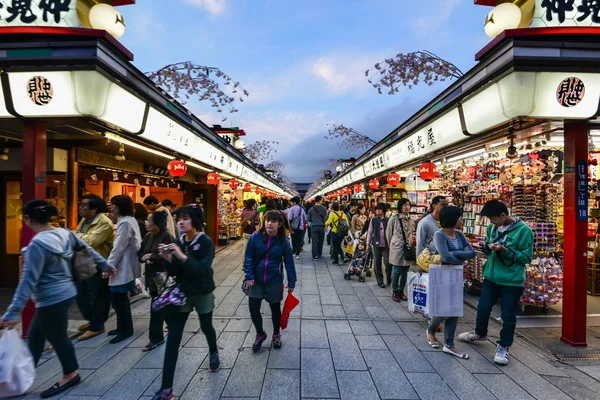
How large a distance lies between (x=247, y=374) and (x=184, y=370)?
2.72ft

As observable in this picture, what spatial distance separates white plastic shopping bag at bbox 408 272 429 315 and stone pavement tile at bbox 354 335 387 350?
28.7 inches

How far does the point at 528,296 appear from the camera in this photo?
588 centimetres

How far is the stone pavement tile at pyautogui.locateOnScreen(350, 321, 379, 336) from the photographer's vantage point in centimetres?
508

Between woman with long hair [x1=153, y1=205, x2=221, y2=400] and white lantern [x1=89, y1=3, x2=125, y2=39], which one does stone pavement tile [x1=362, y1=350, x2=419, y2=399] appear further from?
white lantern [x1=89, y1=3, x2=125, y2=39]

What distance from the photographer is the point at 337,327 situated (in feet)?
17.5

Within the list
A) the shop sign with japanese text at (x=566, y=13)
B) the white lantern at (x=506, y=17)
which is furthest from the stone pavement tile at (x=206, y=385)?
the shop sign with japanese text at (x=566, y=13)

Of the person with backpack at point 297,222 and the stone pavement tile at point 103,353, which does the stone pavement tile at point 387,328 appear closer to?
the stone pavement tile at point 103,353

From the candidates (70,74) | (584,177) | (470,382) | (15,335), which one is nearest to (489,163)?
(584,177)

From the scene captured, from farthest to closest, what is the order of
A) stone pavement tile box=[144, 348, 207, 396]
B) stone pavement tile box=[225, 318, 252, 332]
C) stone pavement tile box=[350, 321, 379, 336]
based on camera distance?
stone pavement tile box=[225, 318, 252, 332], stone pavement tile box=[350, 321, 379, 336], stone pavement tile box=[144, 348, 207, 396]

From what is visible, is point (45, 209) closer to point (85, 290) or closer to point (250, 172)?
point (85, 290)

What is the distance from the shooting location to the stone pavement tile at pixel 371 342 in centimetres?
459

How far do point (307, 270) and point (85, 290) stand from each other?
6155mm

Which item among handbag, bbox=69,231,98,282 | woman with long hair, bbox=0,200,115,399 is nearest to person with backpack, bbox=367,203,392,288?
handbag, bbox=69,231,98,282

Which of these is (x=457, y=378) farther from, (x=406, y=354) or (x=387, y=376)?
(x=387, y=376)
